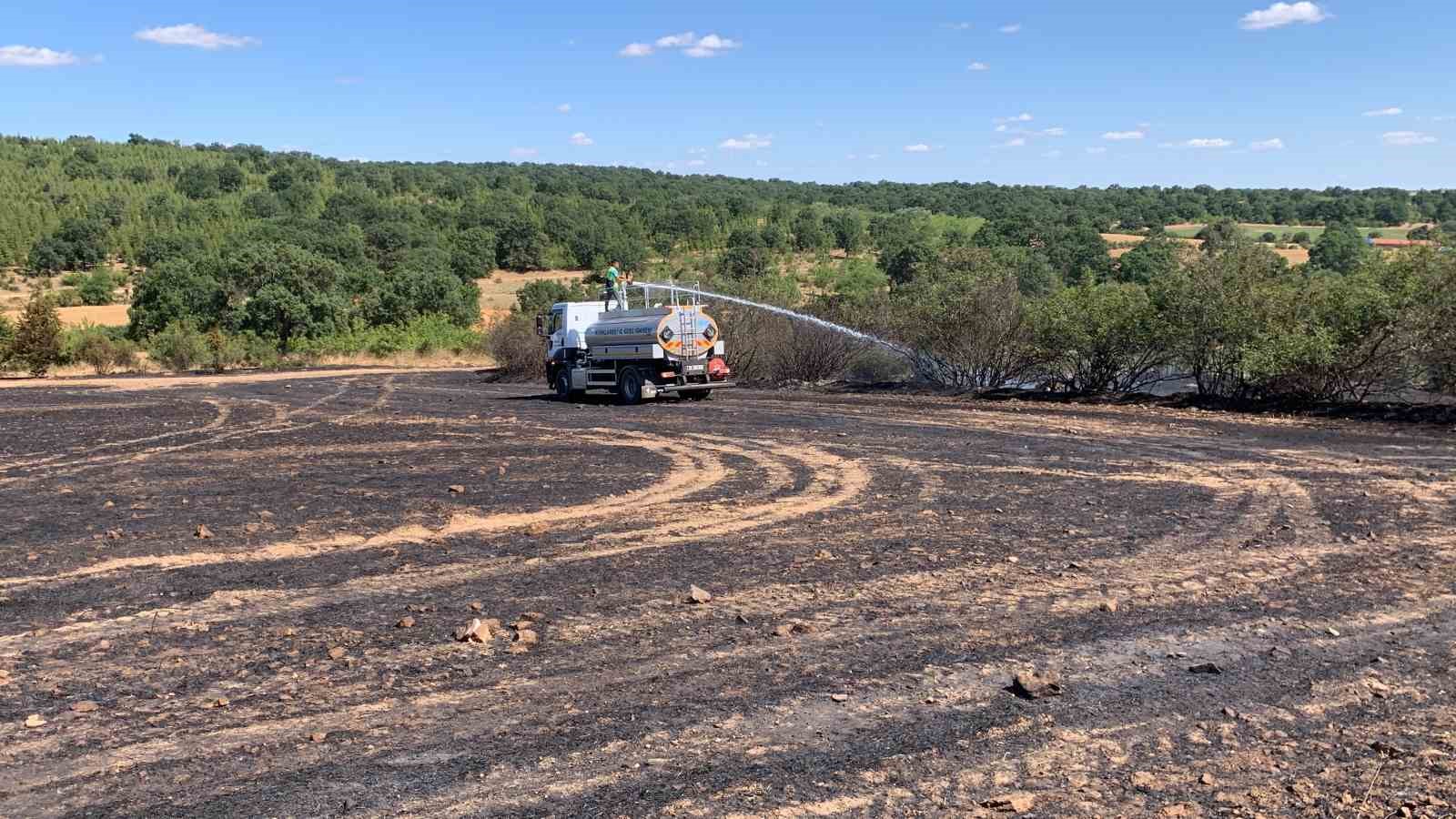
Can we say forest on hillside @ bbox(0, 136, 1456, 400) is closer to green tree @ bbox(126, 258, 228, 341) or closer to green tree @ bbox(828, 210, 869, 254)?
green tree @ bbox(126, 258, 228, 341)

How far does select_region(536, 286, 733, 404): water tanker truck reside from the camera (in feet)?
82.3

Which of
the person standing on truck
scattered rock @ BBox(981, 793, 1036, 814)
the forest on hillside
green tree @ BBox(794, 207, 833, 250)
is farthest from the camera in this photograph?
green tree @ BBox(794, 207, 833, 250)

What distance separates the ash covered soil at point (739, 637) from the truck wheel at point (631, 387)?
1030cm

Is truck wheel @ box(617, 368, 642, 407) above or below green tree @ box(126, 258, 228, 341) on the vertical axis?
below

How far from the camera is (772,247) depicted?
96688 millimetres

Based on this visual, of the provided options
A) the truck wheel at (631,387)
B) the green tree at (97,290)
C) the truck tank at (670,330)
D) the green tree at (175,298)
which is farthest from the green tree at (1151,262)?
the green tree at (97,290)

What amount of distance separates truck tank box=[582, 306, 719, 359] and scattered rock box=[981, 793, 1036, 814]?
20.4m

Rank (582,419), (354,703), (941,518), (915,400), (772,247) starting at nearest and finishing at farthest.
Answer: (354,703) < (941,518) < (582,419) < (915,400) < (772,247)

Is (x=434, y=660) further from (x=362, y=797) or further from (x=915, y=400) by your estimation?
(x=915, y=400)

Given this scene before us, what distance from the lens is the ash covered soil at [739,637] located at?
509 cm

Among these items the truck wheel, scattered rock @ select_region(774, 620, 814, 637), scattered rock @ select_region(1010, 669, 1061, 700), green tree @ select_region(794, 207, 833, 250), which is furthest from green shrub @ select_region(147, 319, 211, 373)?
green tree @ select_region(794, 207, 833, 250)

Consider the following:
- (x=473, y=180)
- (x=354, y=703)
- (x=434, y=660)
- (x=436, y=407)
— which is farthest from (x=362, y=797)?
(x=473, y=180)

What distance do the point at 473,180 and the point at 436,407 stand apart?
130775 millimetres

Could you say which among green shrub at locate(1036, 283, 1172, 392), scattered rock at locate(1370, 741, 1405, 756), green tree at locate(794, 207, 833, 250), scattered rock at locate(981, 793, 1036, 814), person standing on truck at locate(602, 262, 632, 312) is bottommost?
scattered rock at locate(1370, 741, 1405, 756)
